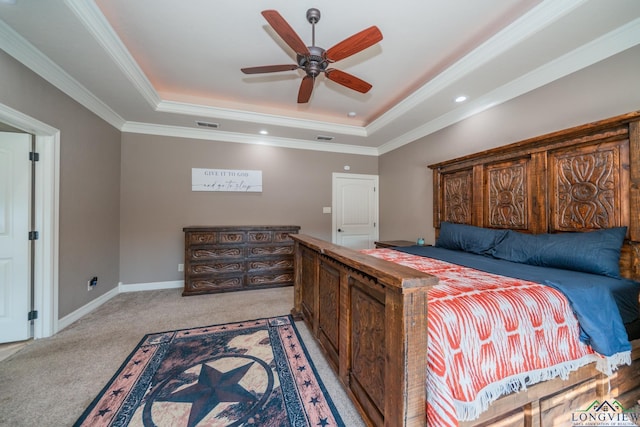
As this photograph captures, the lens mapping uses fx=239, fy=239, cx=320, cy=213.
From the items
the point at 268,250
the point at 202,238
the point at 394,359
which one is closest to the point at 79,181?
the point at 202,238

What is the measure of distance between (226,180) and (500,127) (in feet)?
13.1

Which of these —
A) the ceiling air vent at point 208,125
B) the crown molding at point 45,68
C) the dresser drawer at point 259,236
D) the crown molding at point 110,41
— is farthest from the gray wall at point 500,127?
the crown molding at point 45,68

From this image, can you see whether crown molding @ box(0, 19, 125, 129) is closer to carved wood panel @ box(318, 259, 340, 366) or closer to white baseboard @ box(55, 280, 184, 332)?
white baseboard @ box(55, 280, 184, 332)

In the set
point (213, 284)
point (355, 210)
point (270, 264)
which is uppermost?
point (355, 210)

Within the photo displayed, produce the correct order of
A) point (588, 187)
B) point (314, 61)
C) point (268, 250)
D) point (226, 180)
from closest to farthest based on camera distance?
point (314, 61)
point (588, 187)
point (268, 250)
point (226, 180)

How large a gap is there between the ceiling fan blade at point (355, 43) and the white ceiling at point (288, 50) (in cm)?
39

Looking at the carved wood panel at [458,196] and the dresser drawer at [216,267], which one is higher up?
the carved wood panel at [458,196]

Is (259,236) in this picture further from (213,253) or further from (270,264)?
(213,253)

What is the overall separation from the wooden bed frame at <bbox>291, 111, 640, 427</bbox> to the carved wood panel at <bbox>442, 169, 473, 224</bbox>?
0.04 ft

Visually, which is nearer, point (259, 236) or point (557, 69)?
point (557, 69)

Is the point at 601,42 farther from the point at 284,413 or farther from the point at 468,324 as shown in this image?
the point at 284,413

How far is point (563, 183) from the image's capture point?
87.1 inches

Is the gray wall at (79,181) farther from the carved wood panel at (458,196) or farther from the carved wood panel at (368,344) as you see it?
the carved wood panel at (458,196)

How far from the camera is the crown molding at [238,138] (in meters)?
3.81
